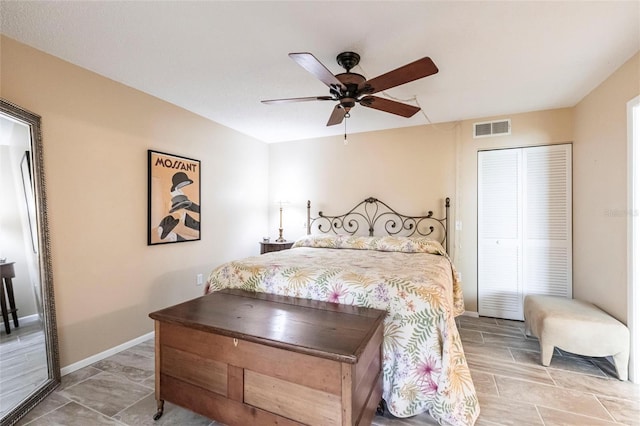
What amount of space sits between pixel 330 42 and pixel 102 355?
3194 mm

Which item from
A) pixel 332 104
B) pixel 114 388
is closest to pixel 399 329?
pixel 114 388

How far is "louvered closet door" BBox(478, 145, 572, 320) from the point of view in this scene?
3.31m

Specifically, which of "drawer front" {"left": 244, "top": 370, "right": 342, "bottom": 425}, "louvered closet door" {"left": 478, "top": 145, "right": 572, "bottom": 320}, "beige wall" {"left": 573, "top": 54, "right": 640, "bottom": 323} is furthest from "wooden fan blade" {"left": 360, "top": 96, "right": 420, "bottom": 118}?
"drawer front" {"left": 244, "top": 370, "right": 342, "bottom": 425}

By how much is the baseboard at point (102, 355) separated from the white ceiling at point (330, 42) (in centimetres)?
245

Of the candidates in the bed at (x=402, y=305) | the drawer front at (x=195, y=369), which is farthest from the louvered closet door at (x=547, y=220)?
the drawer front at (x=195, y=369)

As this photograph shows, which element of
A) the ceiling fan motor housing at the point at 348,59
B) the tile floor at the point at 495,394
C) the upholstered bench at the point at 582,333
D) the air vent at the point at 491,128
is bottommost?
the tile floor at the point at 495,394

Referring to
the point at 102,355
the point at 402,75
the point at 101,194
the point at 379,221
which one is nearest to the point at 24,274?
the point at 101,194

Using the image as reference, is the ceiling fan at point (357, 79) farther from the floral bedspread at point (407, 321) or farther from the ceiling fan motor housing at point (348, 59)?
the floral bedspread at point (407, 321)

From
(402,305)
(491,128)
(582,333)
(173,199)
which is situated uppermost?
(491,128)

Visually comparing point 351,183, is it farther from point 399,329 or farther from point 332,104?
point 399,329

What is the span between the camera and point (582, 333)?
7.54 feet

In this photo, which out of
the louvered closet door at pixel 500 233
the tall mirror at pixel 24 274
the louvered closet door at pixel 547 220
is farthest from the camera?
the louvered closet door at pixel 500 233

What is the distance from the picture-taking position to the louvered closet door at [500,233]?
11.4ft

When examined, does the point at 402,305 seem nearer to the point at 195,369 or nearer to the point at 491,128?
the point at 195,369
